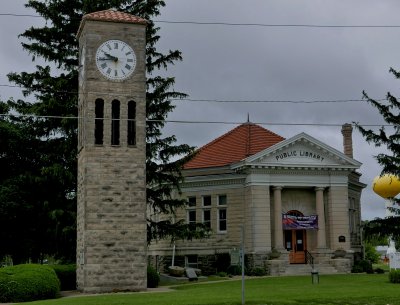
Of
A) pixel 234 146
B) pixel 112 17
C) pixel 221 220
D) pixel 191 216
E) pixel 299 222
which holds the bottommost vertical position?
pixel 299 222

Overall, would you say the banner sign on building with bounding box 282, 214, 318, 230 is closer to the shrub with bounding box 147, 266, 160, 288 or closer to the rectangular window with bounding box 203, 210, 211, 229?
the rectangular window with bounding box 203, 210, 211, 229

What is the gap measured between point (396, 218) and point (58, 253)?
1981 centimetres

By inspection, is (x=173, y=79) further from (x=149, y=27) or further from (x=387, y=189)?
(x=387, y=189)

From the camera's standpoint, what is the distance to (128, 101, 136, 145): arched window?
99.9ft

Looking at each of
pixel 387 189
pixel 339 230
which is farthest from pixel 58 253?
pixel 387 189

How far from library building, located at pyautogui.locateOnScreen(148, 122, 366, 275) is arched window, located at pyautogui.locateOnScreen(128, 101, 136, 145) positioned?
1034 centimetres

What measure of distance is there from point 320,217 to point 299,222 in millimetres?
1386

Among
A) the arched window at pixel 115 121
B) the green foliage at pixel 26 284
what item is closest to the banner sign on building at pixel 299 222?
the arched window at pixel 115 121

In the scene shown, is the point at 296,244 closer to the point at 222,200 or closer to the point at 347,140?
the point at 222,200

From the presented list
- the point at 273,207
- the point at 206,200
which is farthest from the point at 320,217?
the point at 206,200

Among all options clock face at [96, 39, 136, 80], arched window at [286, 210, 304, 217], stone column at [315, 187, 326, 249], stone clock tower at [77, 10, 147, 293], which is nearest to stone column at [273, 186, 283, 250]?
arched window at [286, 210, 304, 217]

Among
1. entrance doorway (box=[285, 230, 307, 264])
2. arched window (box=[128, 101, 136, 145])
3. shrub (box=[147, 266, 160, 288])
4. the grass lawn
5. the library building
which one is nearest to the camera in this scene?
the grass lawn

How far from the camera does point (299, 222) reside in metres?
40.5

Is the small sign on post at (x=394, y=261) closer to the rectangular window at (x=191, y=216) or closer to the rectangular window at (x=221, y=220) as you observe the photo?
the rectangular window at (x=221, y=220)
